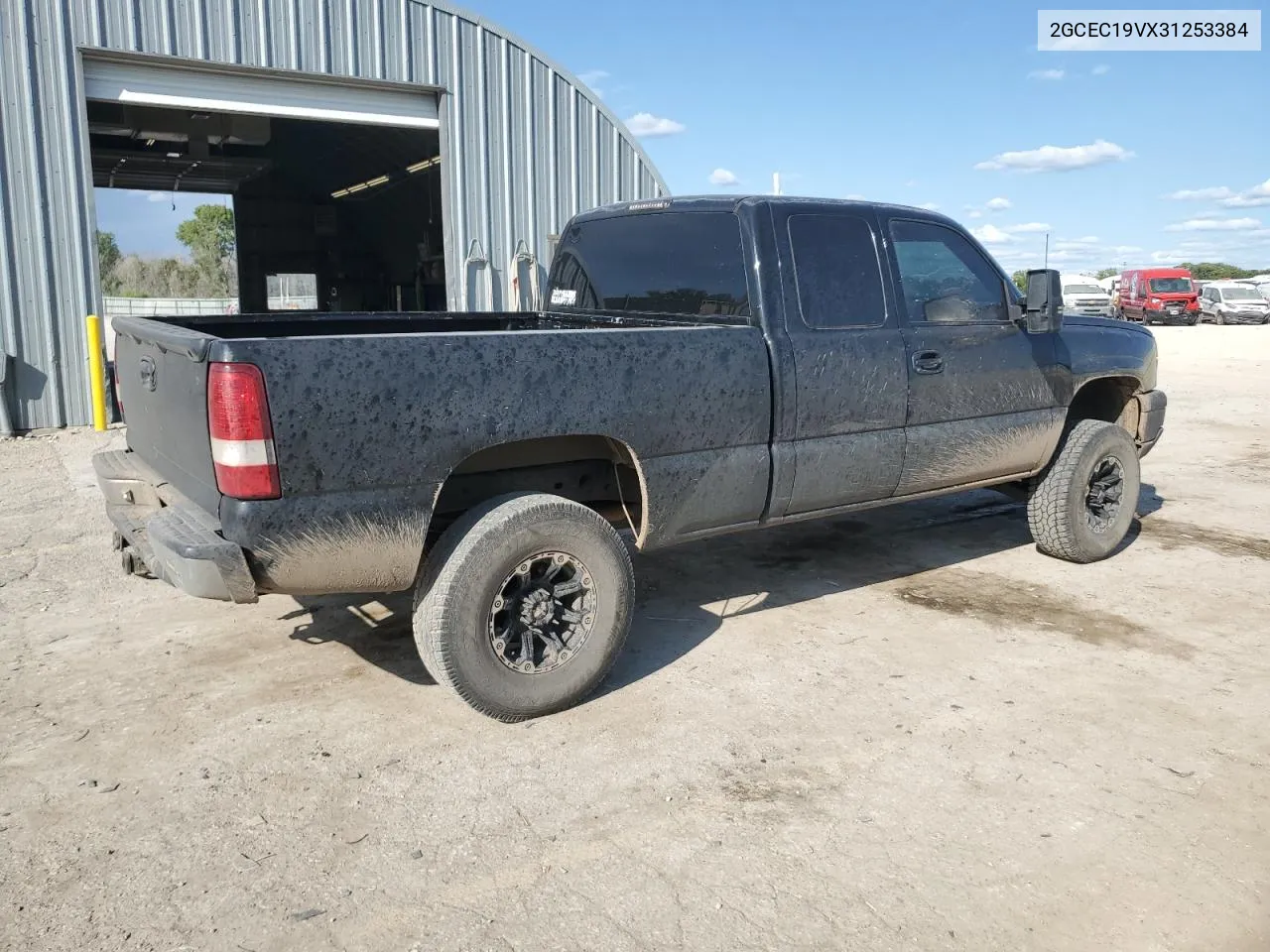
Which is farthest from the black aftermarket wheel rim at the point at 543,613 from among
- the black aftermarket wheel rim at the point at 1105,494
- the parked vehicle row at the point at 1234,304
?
the parked vehicle row at the point at 1234,304

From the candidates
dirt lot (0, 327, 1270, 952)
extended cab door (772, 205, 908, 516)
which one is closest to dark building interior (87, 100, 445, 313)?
extended cab door (772, 205, 908, 516)

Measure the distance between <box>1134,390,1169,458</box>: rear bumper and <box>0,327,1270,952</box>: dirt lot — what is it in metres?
1.03

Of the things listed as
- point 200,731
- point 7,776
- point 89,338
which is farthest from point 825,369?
point 89,338

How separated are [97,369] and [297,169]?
43.2 ft

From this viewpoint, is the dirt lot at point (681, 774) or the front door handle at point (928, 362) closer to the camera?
the dirt lot at point (681, 774)

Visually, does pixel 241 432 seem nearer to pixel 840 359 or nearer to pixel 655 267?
pixel 655 267

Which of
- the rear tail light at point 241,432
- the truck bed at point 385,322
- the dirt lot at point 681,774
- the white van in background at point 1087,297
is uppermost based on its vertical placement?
the white van in background at point 1087,297

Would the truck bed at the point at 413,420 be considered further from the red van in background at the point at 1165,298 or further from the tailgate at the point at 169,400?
the red van in background at the point at 1165,298

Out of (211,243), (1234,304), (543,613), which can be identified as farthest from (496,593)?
(211,243)

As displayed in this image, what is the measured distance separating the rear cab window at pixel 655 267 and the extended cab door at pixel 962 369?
36.0 inches

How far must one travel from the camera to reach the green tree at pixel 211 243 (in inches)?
2340

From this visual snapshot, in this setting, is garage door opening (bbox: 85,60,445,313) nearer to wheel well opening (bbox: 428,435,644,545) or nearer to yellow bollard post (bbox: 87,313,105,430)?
yellow bollard post (bbox: 87,313,105,430)

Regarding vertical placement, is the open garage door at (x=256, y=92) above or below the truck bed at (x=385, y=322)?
above

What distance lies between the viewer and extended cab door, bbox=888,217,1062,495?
4918 mm
